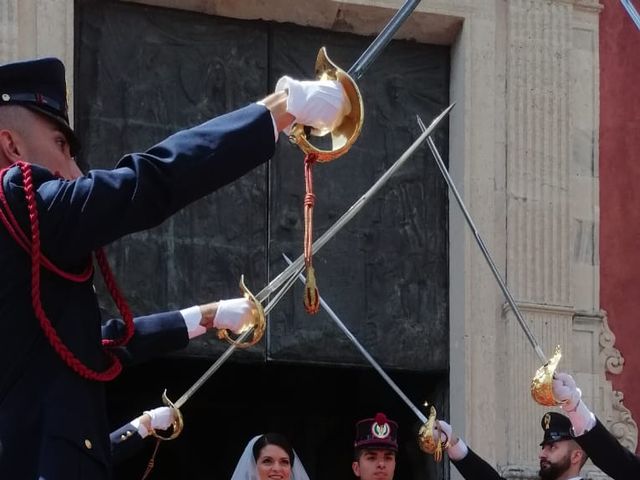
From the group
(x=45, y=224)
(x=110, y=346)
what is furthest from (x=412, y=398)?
(x=45, y=224)

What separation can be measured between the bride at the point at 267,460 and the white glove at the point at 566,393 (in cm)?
134

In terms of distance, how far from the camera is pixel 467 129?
9.77 m

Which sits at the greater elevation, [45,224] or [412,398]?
[412,398]

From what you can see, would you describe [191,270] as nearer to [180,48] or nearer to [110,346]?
[180,48]

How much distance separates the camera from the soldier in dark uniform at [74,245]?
3793 millimetres

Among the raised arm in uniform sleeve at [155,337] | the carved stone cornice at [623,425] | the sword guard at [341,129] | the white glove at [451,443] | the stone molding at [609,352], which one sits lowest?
the raised arm in uniform sleeve at [155,337]

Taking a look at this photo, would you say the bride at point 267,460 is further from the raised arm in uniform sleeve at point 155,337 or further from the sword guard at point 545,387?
the raised arm in uniform sleeve at point 155,337

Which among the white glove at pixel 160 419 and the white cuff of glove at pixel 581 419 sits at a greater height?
the white cuff of glove at pixel 581 419

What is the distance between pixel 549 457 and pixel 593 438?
3.25ft

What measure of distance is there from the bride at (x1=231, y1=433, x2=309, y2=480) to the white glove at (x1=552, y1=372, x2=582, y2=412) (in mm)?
Result: 1339

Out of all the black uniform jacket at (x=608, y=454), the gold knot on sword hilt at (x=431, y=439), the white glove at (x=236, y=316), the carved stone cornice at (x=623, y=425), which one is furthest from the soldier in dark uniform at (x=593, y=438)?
the white glove at (x=236, y=316)

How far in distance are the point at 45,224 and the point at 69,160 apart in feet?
1.25

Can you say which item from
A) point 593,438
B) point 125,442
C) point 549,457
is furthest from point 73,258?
point 549,457

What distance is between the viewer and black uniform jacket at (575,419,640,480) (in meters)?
7.30
